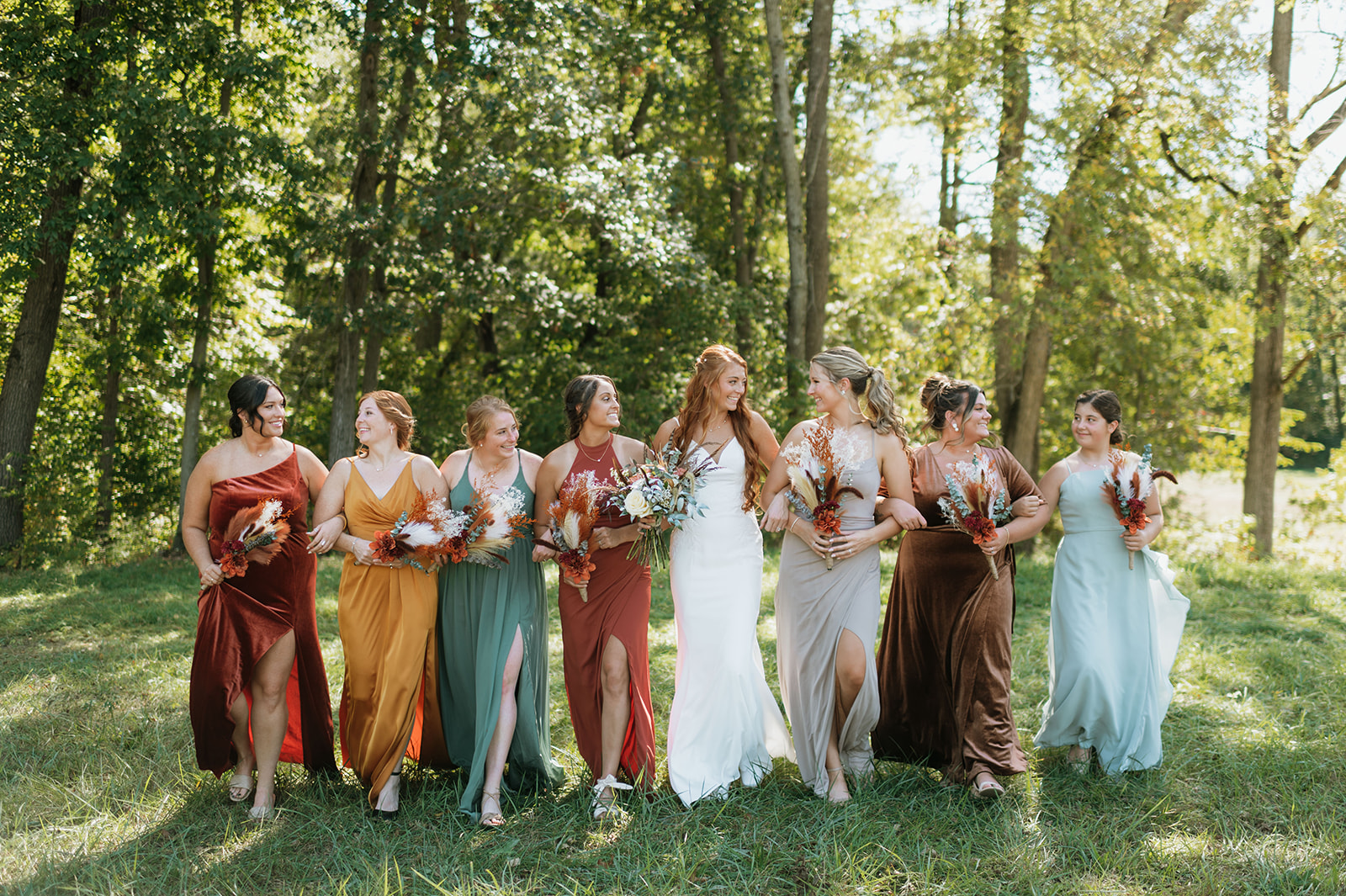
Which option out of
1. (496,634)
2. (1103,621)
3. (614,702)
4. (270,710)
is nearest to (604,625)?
(614,702)

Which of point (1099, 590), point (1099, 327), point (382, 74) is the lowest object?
point (1099, 590)

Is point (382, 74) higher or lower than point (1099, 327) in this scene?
higher

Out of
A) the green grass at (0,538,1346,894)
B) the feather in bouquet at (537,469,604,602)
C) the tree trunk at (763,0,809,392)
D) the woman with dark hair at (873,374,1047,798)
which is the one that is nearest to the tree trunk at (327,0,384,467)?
the tree trunk at (763,0,809,392)

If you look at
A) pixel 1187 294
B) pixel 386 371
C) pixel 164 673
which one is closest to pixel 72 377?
pixel 386 371

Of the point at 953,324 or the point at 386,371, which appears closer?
the point at 953,324

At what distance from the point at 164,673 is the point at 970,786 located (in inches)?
237

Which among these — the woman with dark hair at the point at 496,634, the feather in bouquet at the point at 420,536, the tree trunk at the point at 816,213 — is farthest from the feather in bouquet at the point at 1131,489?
the tree trunk at the point at 816,213

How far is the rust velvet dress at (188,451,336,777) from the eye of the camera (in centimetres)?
485

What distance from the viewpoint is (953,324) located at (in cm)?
1677

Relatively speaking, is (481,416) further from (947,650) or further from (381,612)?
(947,650)

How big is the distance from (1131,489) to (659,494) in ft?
8.89

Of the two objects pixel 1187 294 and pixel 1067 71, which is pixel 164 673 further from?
pixel 1187 294

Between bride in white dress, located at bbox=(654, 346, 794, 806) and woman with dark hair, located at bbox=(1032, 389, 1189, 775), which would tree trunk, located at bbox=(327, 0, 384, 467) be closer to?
bride in white dress, located at bbox=(654, 346, 794, 806)

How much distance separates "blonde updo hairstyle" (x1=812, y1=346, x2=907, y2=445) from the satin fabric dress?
23cm
